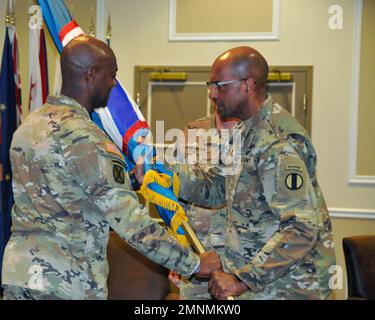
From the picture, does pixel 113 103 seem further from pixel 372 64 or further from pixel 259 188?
pixel 372 64

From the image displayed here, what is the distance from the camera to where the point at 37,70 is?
411cm

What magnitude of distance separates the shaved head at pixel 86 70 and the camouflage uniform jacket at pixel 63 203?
0.29 feet

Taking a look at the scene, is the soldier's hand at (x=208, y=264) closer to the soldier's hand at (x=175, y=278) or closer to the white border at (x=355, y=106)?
the soldier's hand at (x=175, y=278)

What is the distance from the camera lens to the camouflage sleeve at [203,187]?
2.68 meters

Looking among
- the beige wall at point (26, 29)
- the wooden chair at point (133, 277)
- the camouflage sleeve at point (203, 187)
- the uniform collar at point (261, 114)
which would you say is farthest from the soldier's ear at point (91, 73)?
the beige wall at point (26, 29)

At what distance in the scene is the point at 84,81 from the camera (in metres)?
2.04

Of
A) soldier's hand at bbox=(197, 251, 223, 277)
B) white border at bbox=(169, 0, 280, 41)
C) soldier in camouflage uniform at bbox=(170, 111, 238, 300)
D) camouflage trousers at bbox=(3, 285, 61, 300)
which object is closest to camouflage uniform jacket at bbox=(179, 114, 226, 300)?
soldier in camouflage uniform at bbox=(170, 111, 238, 300)

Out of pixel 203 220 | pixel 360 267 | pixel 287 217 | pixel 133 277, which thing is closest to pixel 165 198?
pixel 203 220

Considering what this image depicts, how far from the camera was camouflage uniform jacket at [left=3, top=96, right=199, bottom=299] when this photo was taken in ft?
6.25

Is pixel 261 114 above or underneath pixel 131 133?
above

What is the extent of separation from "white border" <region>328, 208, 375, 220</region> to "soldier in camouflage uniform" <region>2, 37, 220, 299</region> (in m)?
2.76

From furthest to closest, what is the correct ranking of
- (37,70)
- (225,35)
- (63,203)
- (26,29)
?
(26,29) → (225,35) → (37,70) → (63,203)

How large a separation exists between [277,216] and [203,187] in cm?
Answer: 66

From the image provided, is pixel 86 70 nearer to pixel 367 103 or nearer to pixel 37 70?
pixel 37 70
